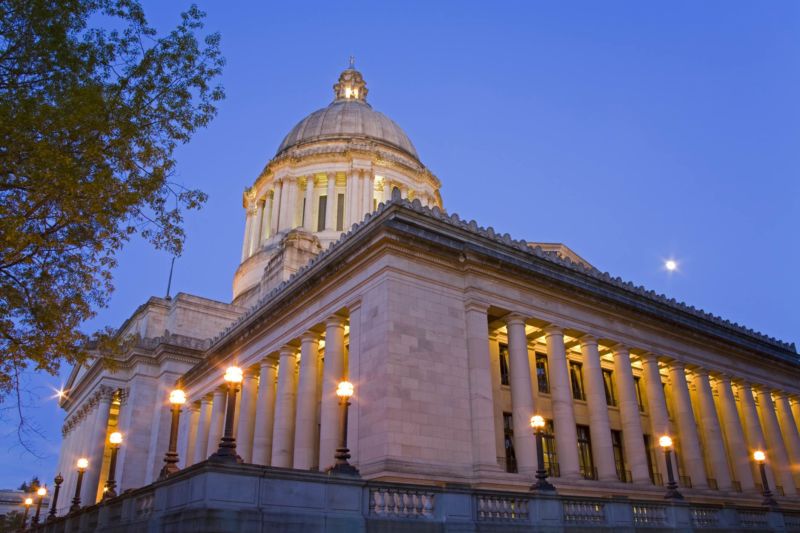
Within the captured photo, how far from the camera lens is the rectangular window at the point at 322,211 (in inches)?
2295

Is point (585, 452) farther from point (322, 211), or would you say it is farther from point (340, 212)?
point (322, 211)

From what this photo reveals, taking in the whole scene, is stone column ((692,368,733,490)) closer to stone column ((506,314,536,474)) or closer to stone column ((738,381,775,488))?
stone column ((738,381,775,488))

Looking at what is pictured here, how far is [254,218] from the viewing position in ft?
213

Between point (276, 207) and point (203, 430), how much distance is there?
84.6 ft

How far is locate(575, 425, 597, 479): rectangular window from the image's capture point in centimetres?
3056

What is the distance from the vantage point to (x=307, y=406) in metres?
28.6

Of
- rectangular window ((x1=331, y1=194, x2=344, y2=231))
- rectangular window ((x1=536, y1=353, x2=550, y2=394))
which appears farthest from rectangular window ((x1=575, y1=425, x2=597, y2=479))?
rectangular window ((x1=331, y1=194, x2=344, y2=231))

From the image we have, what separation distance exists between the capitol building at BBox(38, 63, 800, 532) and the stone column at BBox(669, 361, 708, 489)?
108mm

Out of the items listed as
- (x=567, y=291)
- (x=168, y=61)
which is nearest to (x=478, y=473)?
(x=567, y=291)

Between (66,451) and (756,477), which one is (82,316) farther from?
(66,451)

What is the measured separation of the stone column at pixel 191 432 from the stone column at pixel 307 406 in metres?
15.0

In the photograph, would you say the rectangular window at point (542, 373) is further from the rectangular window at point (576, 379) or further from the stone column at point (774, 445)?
the stone column at point (774, 445)

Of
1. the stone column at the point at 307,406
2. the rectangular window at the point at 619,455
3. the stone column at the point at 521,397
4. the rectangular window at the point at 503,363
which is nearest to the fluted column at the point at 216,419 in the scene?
the stone column at the point at 307,406

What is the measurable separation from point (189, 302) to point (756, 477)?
37.8 metres
